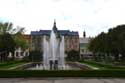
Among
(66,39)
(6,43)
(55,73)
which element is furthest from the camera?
(66,39)

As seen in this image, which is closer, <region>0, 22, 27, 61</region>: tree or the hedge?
the hedge

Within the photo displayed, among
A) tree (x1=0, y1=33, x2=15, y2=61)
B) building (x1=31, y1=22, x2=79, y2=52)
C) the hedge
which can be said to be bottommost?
the hedge

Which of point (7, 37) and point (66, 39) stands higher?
point (66, 39)

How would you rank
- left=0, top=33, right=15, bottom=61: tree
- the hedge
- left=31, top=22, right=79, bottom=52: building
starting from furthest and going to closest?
left=31, top=22, right=79, bottom=52: building < left=0, top=33, right=15, bottom=61: tree < the hedge

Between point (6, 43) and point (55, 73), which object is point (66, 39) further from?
point (55, 73)

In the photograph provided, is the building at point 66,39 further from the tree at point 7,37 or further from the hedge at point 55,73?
the hedge at point 55,73

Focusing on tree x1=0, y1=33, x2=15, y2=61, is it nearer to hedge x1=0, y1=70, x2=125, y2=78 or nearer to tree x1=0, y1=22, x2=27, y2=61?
tree x1=0, y1=22, x2=27, y2=61

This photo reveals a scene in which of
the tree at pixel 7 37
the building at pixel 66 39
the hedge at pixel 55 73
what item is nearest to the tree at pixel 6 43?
the tree at pixel 7 37

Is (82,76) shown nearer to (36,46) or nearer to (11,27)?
(11,27)

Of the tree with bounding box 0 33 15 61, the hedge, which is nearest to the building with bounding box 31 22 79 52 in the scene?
the tree with bounding box 0 33 15 61

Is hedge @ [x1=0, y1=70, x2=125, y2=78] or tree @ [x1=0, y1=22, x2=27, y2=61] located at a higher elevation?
tree @ [x1=0, y1=22, x2=27, y2=61]

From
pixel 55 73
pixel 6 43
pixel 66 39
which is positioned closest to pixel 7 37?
pixel 6 43

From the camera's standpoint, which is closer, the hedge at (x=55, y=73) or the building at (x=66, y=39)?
the hedge at (x=55, y=73)

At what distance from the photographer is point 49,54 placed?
49.3 meters
